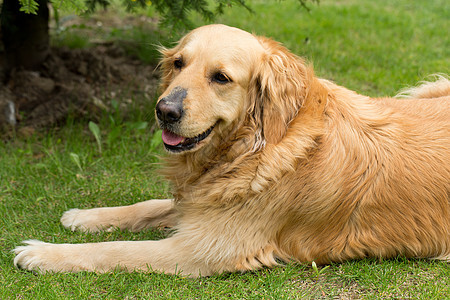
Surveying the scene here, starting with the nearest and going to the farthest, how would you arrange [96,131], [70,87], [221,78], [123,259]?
1. [221,78]
2. [123,259]
3. [96,131]
4. [70,87]

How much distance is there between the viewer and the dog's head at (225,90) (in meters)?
2.96

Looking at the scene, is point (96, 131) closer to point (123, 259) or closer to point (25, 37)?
point (25, 37)

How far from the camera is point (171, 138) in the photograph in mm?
3096

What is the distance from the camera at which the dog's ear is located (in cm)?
308

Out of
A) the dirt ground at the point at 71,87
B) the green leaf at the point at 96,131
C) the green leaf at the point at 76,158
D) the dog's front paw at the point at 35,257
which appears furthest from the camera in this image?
the dirt ground at the point at 71,87

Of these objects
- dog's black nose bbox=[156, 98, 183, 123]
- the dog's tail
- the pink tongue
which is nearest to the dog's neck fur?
the pink tongue

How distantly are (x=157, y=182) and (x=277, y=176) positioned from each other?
1700 mm

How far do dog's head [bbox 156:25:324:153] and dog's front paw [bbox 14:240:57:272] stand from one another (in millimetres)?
1043

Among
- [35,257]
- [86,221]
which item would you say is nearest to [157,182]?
[86,221]

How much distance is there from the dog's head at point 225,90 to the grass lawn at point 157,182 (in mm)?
898

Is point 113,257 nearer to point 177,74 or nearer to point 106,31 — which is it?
point 177,74

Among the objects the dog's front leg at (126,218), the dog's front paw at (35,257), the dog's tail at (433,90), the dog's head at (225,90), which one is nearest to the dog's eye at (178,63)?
the dog's head at (225,90)

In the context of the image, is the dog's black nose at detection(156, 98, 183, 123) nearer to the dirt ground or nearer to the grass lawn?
the grass lawn

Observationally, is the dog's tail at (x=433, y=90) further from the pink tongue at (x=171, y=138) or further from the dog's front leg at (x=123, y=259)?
the dog's front leg at (x=123, y=259)
